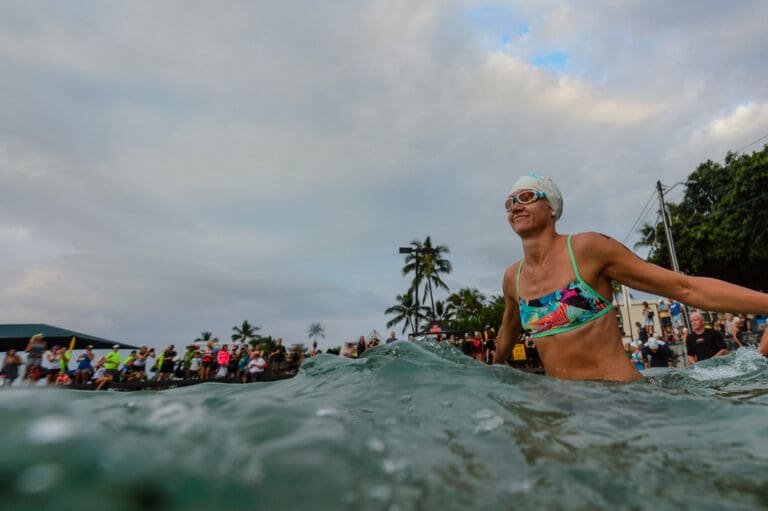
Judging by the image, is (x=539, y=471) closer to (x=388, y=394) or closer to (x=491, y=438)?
(x=491, y=438)

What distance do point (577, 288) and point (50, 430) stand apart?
2.63m

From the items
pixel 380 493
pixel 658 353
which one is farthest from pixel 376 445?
pixel 658 353

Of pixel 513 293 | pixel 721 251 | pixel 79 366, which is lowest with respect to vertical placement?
pixel 79 366

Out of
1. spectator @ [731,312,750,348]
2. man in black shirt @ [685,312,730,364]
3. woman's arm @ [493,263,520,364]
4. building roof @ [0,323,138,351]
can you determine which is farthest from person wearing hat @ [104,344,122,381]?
spectator @ [731,312,750,348]

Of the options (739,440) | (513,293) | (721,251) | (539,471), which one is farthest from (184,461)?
(721,251)

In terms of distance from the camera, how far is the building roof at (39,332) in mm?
17875

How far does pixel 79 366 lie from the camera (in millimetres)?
14766

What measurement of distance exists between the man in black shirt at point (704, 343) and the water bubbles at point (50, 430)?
10.7m

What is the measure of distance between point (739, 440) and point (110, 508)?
5.76ft

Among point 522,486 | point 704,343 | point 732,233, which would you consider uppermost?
point 732,233

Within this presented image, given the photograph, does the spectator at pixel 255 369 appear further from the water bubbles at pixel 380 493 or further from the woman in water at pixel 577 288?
the water bubbles at pixel 380 493

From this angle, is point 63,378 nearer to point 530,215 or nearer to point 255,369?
point 255,369

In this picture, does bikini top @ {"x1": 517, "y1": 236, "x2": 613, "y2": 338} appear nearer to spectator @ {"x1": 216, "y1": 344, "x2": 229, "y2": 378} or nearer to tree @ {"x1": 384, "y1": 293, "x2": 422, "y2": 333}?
spectator @ {"x1": 216, "y1": 344, "x2": 229, "y2": 378}

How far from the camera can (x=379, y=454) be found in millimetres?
1065
